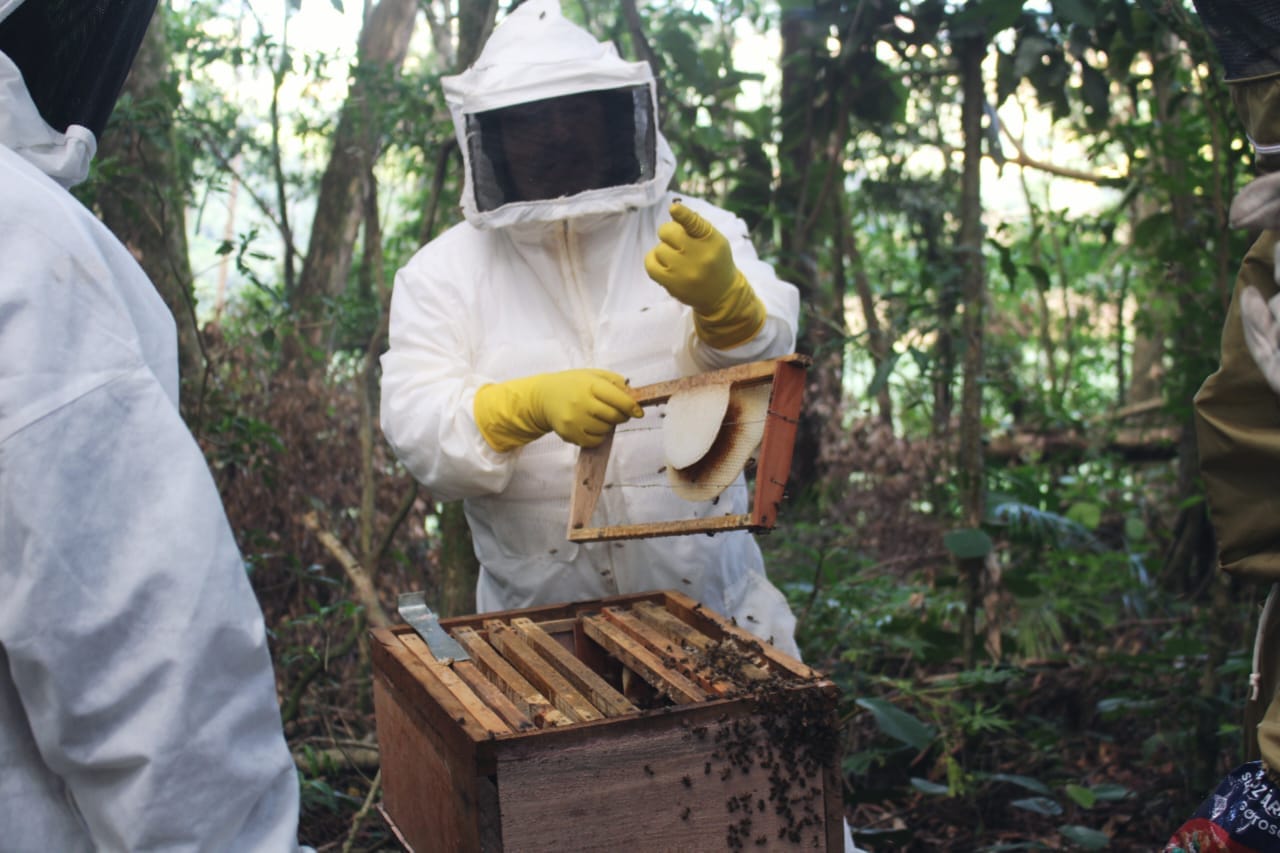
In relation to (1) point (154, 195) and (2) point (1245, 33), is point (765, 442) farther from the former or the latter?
(1) point (154, 195)

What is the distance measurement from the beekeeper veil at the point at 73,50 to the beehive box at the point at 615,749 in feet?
2.86

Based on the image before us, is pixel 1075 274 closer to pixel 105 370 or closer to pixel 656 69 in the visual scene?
pixel 656 69

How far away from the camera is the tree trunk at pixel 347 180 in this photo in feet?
15.8

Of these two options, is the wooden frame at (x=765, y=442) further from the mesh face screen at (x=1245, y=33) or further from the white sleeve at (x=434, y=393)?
the mesh face screen at (x=1245, y=33)

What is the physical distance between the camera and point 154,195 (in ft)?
14.3

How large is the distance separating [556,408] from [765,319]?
47 centimetres

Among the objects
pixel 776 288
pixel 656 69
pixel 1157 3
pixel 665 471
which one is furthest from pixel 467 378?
pixel 1157 3

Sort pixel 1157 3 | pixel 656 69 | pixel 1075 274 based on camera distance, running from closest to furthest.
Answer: pixel 1157 3
pixel 656 69
pixel 1075 274

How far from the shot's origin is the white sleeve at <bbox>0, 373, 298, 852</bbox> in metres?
1.00

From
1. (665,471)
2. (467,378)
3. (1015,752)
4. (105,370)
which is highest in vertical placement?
(105,370)

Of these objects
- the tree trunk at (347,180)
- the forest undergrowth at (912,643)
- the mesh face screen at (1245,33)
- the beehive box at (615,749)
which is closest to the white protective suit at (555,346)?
the beehive box at (615,749)

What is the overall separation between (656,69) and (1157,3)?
1.39 m

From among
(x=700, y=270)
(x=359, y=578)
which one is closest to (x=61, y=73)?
(x=700, y=270)

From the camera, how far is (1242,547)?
1730mm
